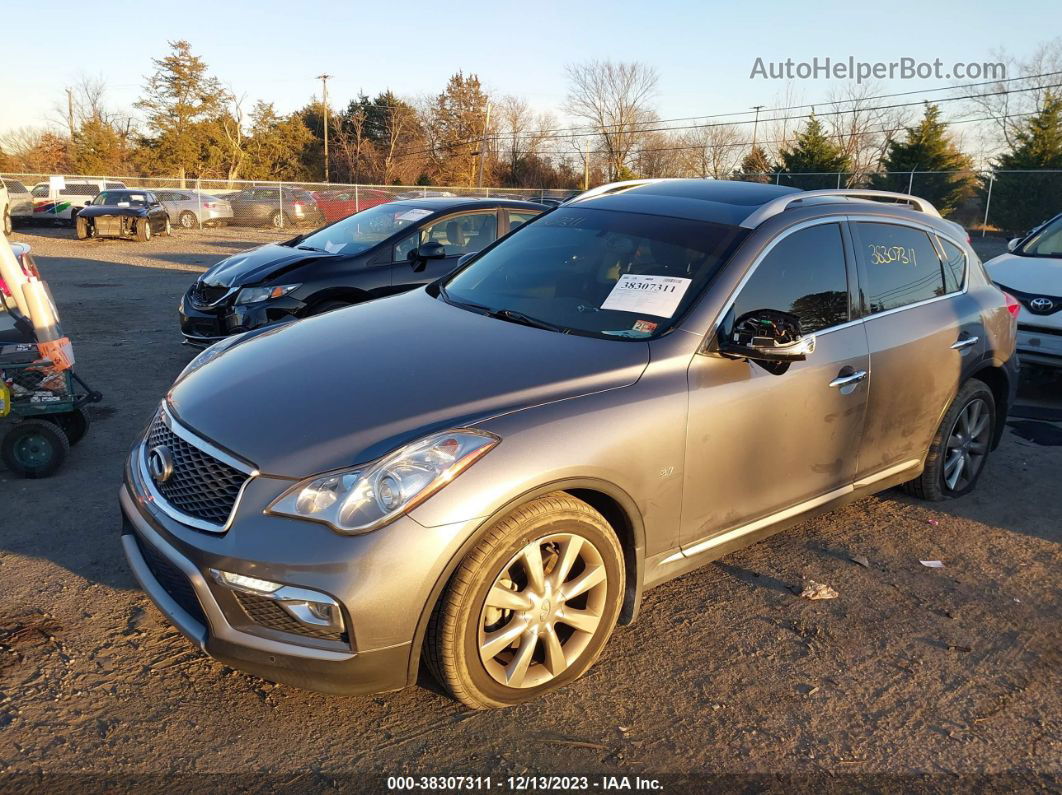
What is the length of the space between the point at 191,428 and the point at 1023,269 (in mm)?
7960

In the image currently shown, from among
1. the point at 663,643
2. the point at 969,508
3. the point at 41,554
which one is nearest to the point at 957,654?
the point at 663,643

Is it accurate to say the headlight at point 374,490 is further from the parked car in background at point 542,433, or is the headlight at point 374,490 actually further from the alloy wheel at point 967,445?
the alloy wheel at point 967,445

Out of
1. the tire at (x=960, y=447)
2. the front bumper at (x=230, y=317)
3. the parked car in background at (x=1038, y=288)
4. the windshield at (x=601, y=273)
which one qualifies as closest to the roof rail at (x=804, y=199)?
the windshield at (x=601, y=273)

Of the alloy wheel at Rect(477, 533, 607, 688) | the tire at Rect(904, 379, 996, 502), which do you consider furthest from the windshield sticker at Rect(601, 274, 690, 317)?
the tire at Rect(904, 379, 996, 502)

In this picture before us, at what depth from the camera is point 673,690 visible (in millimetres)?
3174

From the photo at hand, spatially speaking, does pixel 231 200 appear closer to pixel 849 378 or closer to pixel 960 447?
pixel 960 447

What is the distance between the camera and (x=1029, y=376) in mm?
7914

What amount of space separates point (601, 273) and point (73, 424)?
374cm

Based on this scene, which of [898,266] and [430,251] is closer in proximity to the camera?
[898,266]

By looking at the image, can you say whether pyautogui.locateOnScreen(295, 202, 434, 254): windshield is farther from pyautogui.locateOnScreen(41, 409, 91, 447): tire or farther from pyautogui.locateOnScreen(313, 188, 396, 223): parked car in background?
pyautogui.locateOnScreen(313, 188, 396, 223): parked car in background

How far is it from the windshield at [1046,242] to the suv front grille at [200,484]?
330 inches

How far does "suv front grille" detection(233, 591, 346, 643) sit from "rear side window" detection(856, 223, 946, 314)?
305cm

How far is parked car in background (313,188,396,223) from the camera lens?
30250mm

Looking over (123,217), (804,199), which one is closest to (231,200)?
(123,217)
